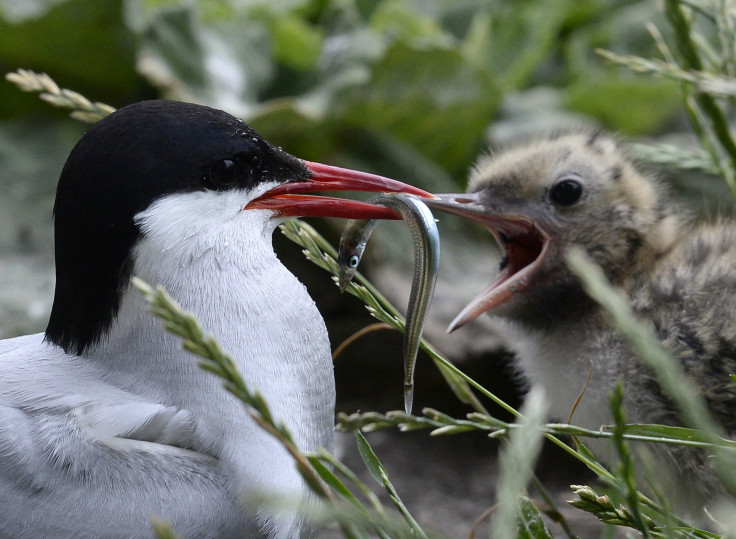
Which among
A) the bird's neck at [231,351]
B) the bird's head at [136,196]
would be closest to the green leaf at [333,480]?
the bird's neck at [231,351]

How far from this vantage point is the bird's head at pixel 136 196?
1486 mm

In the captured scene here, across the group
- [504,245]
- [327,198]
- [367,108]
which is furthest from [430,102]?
[327,198]

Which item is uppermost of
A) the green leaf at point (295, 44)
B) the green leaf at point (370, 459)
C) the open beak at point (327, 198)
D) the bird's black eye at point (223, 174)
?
the green leaf at point (295, 44)

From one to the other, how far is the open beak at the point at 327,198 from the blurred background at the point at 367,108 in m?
1.17

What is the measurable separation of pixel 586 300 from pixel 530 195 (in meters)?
0.28

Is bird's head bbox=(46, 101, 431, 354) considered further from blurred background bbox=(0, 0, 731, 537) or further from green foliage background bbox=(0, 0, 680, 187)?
green foliage background bbox=(0, 0, 680, 187)

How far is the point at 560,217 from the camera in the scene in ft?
7.26

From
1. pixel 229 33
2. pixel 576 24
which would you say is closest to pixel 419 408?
pixel 229 33

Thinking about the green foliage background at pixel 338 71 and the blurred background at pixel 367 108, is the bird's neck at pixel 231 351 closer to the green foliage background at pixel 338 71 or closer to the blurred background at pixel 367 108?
the blurred background at pixel 367 108

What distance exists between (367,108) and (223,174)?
193 cm

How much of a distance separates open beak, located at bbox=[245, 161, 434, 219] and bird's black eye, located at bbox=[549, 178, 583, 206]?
597mm

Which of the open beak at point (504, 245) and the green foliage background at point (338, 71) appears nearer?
the open beak at point (504, 245)

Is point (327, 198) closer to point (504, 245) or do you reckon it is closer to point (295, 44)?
point (504, 245)

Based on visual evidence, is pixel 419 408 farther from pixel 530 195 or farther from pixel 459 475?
pixel 530 195
